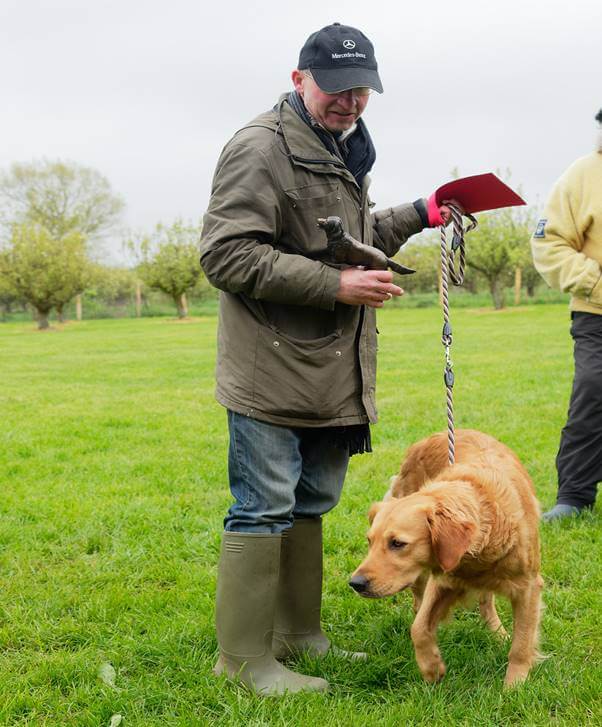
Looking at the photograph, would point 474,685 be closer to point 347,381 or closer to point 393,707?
point 393,707

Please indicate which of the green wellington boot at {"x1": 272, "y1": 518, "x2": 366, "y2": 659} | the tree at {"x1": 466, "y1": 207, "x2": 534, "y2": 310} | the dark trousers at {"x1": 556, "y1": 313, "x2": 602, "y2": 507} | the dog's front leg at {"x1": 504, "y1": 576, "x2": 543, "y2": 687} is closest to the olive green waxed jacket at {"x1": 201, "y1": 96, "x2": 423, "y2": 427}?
the green wellington boot at {"x1": 272, "y1": 518, "x2": 366, "y2": 659}

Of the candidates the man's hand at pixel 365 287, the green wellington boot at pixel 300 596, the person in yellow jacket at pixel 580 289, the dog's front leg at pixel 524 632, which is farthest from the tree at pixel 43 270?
the dog's front leg at pixel 524 632

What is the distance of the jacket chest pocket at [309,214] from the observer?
3.21m

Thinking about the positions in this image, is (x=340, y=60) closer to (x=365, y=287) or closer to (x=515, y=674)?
(x=365, y=287)

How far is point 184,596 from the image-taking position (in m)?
4.29

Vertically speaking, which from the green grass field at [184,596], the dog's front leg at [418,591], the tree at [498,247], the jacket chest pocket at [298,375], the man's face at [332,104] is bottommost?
the green grass field at [184,596]

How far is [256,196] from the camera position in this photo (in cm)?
310

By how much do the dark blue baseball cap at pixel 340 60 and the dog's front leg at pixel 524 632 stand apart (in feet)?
7.33

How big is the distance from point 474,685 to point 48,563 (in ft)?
8.99

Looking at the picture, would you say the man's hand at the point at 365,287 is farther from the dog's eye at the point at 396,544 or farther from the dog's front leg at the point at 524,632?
the dog's front leg at the point at 524,632

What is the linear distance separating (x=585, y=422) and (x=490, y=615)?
2.12 m

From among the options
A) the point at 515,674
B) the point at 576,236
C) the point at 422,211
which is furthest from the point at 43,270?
the point at 515,674

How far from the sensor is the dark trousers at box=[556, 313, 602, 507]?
5500 millimetres

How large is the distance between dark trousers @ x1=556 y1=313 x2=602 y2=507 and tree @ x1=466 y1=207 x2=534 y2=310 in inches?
1405
